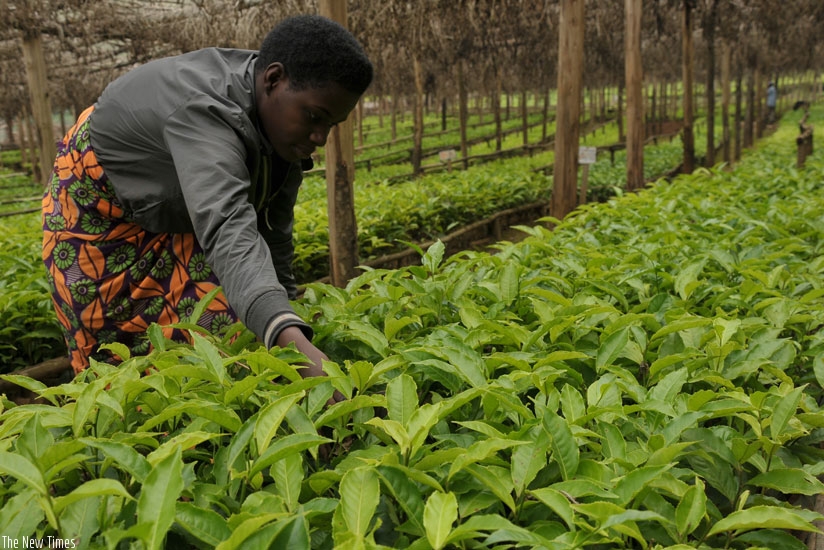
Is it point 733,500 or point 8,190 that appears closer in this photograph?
point 733,500

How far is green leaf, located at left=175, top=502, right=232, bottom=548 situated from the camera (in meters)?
0.92

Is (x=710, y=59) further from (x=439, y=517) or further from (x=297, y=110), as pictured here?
(x=439, y=517)

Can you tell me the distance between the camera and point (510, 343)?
5.75 ft

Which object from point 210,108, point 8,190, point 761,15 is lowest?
point 8,190

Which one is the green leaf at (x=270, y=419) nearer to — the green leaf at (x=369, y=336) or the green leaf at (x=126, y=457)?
the green leaf at (x=126, y=457)

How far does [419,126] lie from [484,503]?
13.6m

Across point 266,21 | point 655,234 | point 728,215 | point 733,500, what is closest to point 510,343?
point 733,500

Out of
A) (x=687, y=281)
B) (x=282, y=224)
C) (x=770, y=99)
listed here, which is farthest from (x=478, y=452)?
(x=770, y=99)

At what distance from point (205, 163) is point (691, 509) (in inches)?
53.3

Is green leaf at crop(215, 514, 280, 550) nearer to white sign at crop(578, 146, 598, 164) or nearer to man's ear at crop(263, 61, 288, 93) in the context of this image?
man's ear at crop(263, 61, 288, 93)

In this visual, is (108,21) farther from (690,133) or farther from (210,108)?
(210,108)

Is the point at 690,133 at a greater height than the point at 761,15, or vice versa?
the point at 761,15

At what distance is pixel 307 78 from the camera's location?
6.03 ft

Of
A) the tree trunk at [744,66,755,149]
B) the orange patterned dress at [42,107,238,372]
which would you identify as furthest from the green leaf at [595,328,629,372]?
the tree trunk at [744,66,755,149]
